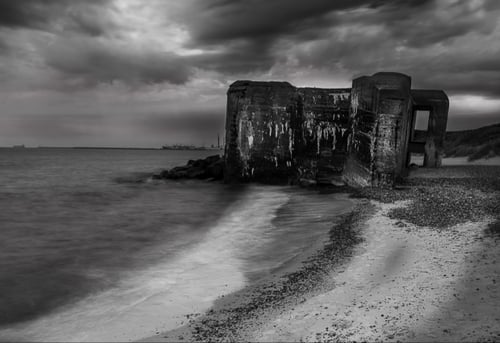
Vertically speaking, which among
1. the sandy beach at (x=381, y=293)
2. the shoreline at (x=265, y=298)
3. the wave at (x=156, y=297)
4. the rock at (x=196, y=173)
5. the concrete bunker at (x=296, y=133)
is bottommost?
the rock at (x=196, y=173)

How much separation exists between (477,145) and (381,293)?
33.6 metres

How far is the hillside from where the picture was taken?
2681 centimetres

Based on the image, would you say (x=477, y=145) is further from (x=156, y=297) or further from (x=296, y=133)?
(x=156, y=297)

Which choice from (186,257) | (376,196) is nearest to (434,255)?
(186,257)

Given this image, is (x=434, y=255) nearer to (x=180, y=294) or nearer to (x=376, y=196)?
(x=180, y=294)

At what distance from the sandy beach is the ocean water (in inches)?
21.7

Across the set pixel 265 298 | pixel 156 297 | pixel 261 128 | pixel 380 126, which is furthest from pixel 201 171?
pixel 265 298

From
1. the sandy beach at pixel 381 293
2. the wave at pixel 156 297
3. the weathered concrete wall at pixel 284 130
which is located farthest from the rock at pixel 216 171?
the sandy beach at pixel 381 293

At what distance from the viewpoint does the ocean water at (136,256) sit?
4176 mm

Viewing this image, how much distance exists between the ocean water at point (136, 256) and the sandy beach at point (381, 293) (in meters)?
0.55

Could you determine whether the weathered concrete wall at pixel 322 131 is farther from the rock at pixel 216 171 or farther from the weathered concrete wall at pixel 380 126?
the rock at pixel 216 171

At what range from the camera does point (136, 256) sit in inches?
267

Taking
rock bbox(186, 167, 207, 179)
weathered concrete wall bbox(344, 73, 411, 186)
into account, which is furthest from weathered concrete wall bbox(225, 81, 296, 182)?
rock bbox(186, 167, 207, 179)

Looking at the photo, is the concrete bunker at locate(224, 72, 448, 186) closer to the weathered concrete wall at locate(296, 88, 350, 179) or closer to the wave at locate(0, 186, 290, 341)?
the weathered concrete wall at locate(296, 88, 350, 179)
